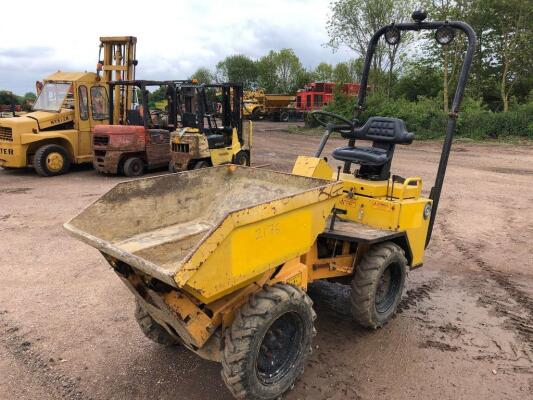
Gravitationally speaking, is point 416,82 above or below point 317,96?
above

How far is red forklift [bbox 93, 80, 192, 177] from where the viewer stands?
1041 centimetres

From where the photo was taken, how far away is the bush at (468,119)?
17906 mm

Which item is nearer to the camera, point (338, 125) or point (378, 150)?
point (378, 150)

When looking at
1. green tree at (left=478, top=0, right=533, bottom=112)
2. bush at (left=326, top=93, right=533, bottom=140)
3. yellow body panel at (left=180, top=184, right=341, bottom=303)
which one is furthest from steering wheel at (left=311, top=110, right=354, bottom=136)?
green tree at (left=478, top=0, right=533, bottom=112)

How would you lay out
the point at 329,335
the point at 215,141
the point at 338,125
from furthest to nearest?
the point at 215,141, the point at 338,125, the point at 329,335

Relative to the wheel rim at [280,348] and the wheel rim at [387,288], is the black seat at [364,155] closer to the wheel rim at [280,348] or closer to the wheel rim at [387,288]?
the wheel rim at [387,288]

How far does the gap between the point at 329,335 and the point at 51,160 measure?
9.47 metres

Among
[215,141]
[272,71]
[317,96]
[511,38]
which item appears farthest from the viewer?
[272,71]

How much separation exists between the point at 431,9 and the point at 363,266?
69.4 ft

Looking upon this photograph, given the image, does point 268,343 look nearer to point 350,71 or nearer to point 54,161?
point 54,161

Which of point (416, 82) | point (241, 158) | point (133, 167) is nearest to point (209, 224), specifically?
point (241, 158)

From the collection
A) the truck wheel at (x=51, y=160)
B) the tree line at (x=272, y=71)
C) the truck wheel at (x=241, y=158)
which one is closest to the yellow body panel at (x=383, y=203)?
the truck wheel at (x=241, y=158)

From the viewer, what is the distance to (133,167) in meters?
10.9

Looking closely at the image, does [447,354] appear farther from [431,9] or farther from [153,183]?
[431,9]
